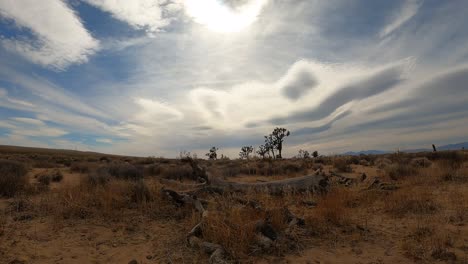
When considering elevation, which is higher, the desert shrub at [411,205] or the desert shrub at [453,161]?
the desert shrub at [453,161]

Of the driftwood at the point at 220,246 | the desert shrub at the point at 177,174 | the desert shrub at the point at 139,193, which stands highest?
the desert shrub at the point at 177,174

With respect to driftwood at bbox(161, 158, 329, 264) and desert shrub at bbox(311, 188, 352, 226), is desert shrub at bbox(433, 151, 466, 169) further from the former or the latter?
desert shrub at bbox(311, 188, 352, 226)

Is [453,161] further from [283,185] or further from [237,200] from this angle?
[237,200]

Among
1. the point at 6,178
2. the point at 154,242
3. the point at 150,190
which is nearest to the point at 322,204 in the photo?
the point at 154,242

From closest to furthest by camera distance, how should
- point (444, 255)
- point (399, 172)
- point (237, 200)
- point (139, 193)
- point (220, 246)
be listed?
point (444, 255), point (220, 246), point (237, 200), point (139, 193), point (399, 172)

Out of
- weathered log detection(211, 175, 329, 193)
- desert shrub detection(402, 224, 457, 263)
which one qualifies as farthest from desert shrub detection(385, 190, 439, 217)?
weathered log detection(211, 175, 329, 193)

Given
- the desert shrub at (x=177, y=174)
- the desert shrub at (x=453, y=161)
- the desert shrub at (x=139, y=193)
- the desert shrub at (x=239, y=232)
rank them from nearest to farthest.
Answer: the desert shrub at (x=239, y=232) → the desert shrub at (x=139, y=193) → the desert shrub at (x=453, y=161) → the desert shrub at (x=177, y=174)

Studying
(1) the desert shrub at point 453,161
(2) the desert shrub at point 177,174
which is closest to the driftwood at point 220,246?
(2) the desert shrub at point 177,174

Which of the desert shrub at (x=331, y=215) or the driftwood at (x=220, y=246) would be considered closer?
the driftwood at (x=220, y=246)

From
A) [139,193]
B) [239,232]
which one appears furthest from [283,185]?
[239,232]

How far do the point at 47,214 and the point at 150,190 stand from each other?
2.25 m

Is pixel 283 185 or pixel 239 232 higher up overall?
pixel 283 185

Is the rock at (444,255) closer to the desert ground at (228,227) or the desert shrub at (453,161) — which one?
the desert ground at (228,227)

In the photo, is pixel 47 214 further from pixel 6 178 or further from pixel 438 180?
pixel 438 180
